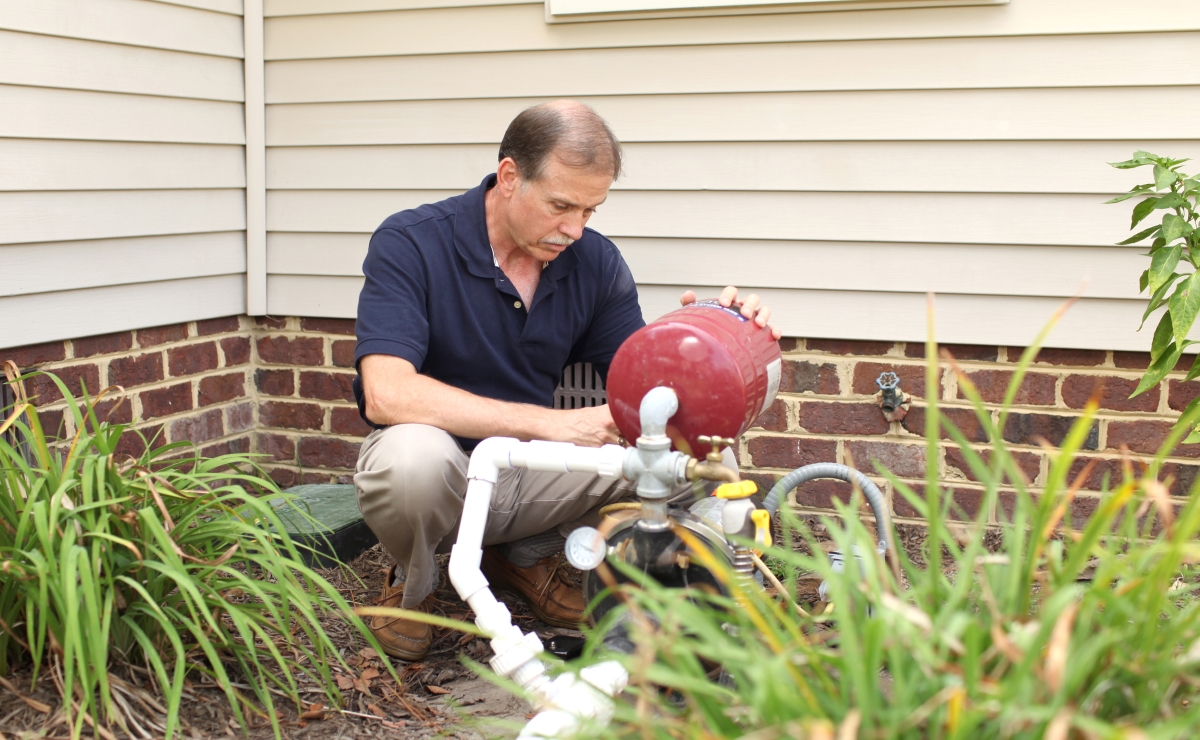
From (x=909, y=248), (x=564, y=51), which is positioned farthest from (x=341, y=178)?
(x=909, y=248)

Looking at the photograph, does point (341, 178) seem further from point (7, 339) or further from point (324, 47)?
point (7, 339)

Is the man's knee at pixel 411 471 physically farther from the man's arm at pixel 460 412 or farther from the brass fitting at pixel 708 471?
the brass fitting at pixel 708 471

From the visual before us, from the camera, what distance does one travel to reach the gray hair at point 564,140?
2297mm

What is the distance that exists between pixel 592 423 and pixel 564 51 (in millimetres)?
1375

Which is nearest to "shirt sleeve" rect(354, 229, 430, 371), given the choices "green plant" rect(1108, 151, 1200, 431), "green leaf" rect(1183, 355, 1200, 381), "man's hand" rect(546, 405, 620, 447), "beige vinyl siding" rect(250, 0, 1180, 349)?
"man's hand" rect(546, 405, 620, 447)

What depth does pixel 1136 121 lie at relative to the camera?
2662 millimetres

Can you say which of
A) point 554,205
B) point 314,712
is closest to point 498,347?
point 554,205

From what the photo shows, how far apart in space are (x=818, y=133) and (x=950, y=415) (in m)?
0.86

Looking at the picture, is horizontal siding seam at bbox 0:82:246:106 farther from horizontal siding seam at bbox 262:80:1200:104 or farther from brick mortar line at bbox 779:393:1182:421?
brick mortar line at bbox 779:393:1182:421

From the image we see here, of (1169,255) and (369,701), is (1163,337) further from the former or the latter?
(369,701)

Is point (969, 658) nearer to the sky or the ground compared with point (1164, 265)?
nearer to the ground

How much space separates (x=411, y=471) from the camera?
216cm

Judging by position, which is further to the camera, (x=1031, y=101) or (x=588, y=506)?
(x=1031, y=101)

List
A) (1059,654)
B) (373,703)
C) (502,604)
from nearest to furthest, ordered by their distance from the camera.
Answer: (1059,654), (502,604), (373,703)
